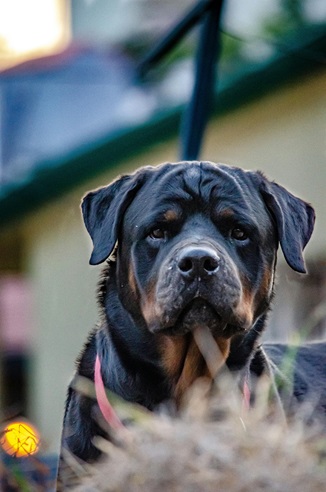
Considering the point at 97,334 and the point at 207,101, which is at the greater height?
the point at 207,101

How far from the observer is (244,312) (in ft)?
11.1

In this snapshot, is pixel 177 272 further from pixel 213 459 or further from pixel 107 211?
pixel 213 459

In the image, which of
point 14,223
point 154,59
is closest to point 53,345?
point 14,223

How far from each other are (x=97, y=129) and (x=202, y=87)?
13.4 feet

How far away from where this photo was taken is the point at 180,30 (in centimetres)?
570

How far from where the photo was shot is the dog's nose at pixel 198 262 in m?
3.24

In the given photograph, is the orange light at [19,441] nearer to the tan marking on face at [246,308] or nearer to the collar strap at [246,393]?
the collar strap at [246,393]

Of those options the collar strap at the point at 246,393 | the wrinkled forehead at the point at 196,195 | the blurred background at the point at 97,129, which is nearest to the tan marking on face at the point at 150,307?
the wrinkled forehead at the point at 196,195

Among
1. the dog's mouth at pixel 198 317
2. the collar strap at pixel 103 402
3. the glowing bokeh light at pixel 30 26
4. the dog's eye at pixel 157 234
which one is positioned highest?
the glowing bokeh light at pixel 30 26

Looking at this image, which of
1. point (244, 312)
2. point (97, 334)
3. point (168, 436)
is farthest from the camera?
point (97, 334)

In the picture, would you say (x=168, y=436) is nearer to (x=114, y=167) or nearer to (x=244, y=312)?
(x=244, y=312)

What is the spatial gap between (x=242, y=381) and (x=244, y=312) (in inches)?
10.8

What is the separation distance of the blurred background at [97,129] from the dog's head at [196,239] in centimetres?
188

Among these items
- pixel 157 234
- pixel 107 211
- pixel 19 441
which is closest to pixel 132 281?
pixel 157 234
